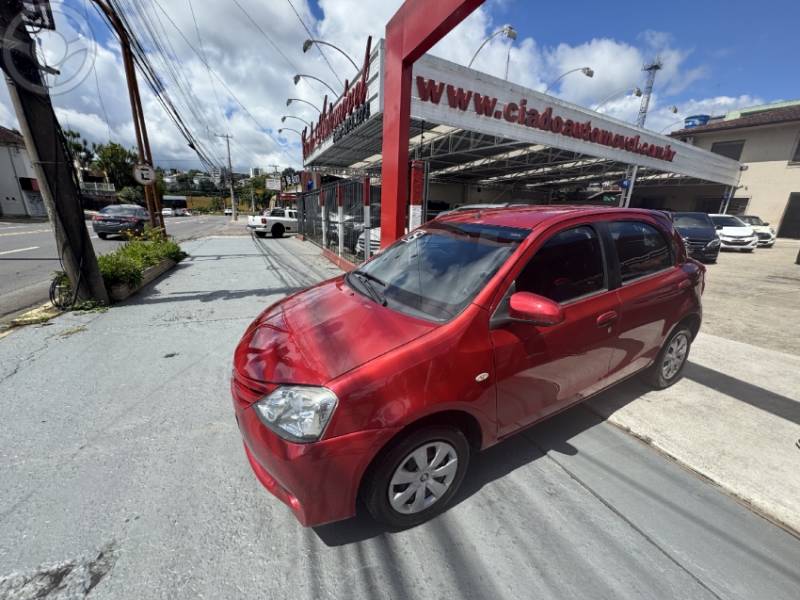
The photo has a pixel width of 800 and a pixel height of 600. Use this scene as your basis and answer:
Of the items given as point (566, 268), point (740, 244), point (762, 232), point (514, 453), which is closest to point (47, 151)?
point (566, 268)

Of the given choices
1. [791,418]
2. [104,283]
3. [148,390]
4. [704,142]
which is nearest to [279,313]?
[148,390]

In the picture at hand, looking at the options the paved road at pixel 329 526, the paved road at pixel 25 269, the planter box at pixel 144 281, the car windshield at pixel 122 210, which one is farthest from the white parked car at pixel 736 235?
the car windshield at pixel 122 210

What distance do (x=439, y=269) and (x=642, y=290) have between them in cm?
166

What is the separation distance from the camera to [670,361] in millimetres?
3293

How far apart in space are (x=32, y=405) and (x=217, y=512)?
227 cm

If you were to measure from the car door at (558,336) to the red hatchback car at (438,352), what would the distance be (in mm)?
11

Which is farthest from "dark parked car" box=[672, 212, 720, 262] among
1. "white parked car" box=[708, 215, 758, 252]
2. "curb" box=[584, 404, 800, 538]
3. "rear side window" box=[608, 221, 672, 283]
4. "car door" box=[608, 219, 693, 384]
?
"curb" box=[584, 404, 800, 538]

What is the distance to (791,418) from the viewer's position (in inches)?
115

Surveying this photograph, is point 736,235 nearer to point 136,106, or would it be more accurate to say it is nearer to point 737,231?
point 737,231

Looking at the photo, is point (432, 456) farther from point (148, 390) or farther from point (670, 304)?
point (148, 390)

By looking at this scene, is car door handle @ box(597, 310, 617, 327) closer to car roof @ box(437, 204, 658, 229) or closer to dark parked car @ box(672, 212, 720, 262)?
car roof @ box(437, 204, 658, 229)

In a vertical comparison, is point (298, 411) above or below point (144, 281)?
above

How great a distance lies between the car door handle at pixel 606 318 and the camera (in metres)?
2.40

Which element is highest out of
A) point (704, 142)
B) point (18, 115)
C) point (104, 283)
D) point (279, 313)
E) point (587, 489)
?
point (704, 142)
